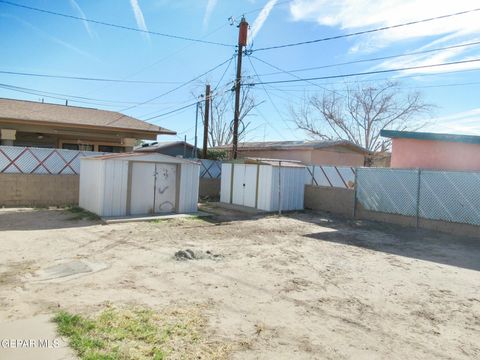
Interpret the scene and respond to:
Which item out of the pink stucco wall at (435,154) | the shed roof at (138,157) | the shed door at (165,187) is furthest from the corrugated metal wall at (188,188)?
the pink stucco wall at (435,154)

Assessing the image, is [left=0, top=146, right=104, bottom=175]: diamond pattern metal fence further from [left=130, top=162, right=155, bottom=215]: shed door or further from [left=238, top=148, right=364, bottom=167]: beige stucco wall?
[left=238, top=148, right=364, bottom=167]: beige stucco wall

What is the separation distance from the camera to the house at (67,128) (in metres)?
13.9

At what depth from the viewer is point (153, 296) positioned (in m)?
4.83

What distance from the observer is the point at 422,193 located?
1127 cm

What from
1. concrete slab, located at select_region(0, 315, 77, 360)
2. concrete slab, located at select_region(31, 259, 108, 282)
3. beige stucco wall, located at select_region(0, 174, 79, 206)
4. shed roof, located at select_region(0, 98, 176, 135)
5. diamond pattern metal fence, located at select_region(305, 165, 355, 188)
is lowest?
concrete slab, located at select_region(31, 259, 108, 282)

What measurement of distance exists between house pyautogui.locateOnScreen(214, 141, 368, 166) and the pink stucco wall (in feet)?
20.2

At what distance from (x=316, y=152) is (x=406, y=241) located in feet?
35.8

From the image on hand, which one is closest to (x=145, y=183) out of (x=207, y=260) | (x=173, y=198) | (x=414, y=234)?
(x=173, y=198)

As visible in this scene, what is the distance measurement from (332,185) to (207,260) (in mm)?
9280

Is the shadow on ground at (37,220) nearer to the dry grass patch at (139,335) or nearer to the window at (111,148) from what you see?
the window at (111,148)

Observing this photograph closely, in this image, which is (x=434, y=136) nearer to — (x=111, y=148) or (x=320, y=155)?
(x=320, y=155)

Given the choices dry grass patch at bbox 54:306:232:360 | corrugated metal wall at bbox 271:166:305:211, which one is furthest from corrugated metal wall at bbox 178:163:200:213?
dry grass patch at bbox 54:306:232:360

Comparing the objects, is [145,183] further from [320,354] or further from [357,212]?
[320,354]

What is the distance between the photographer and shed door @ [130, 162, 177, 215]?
1160 cm
